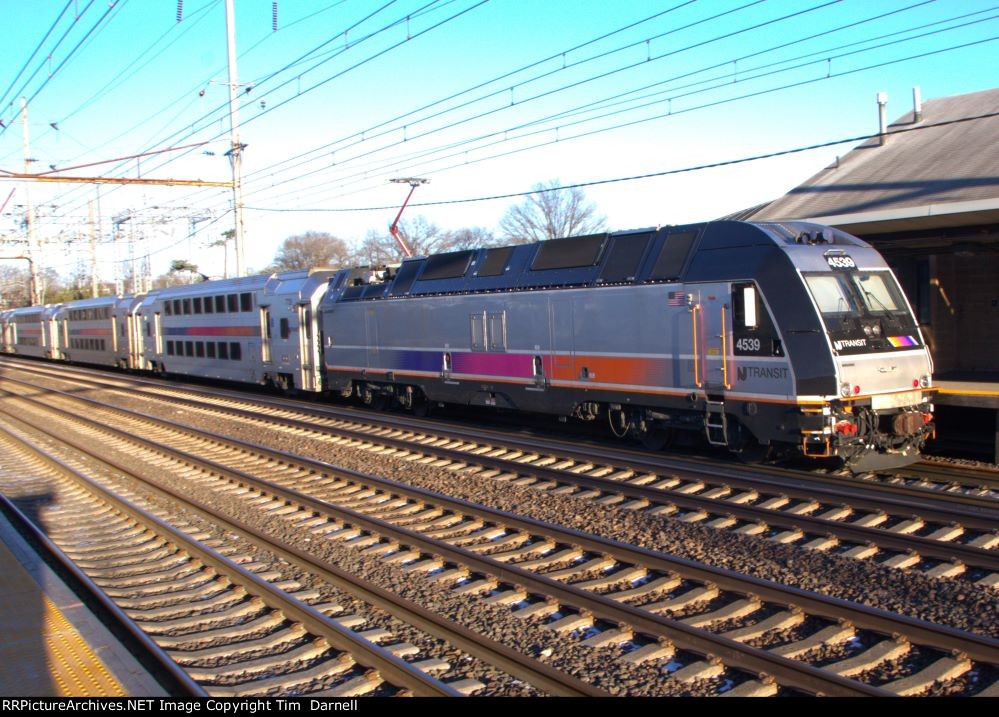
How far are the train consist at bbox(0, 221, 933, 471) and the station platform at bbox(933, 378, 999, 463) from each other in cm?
96

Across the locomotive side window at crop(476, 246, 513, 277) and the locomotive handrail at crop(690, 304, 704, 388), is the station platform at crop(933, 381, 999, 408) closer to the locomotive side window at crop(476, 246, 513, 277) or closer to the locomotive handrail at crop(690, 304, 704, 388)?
the locomotive handrail at crop(690, 304, 704, 388)

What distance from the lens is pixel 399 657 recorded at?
18.1 feet

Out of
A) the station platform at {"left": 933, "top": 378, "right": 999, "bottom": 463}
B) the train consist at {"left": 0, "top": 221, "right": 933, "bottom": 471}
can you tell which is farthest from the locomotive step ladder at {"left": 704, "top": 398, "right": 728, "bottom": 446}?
Answer: the station platform at {"left": 933, "top": 378, "right": 999, "bottom": 463}

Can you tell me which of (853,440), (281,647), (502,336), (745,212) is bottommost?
(281,647)

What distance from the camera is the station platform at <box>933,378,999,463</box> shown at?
11.5m

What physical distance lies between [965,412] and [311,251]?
7197 centimetres

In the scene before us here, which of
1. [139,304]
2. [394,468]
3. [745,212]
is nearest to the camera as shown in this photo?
[394,468]

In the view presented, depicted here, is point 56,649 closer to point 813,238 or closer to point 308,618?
point 308,618

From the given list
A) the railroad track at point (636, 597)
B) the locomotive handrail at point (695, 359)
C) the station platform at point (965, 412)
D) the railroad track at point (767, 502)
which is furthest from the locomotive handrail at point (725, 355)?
the railroad track at point (636, 597)

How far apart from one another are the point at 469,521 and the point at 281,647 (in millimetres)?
3481

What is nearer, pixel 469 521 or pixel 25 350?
pixel 469 521
